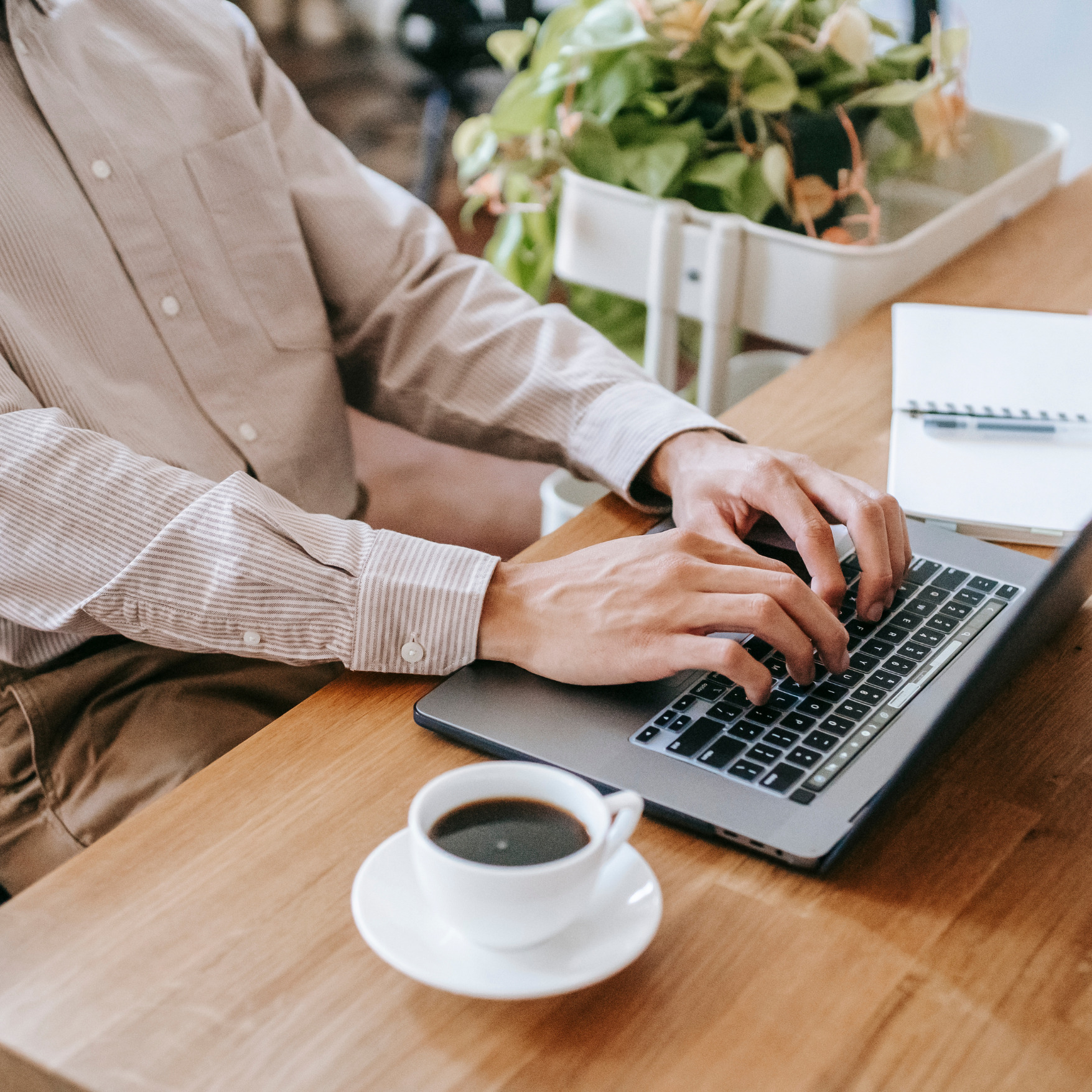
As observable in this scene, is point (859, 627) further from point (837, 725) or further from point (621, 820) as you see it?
point (621, 820)

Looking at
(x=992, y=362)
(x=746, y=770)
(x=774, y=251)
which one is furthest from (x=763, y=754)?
(x=774, y=251)

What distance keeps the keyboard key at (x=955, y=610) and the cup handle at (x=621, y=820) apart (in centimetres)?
34

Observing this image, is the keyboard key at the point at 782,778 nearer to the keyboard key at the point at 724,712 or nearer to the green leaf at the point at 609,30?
the keyboard key at the point at 724,712

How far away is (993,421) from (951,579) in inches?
9.8

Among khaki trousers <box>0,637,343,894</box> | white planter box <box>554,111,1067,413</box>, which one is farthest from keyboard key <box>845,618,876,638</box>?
white planter box <box>554,111,1067,413</box>

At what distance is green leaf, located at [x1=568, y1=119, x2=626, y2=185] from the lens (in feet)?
4.26

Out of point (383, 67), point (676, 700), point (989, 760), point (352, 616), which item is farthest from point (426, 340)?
point (383, 67)

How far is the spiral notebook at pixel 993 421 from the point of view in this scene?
0.87 metres

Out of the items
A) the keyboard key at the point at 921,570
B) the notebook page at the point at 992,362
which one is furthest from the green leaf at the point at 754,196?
the keyboard key at the point at 921,570

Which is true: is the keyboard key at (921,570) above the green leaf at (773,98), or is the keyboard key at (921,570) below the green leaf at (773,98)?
below

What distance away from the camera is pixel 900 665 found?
27.6 inches

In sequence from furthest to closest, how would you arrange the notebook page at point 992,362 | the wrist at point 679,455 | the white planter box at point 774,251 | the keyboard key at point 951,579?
1. the white planter box at point 774,251
2. the notebook page at point 992,362
3. the wrist at point 679,455
4. the keyboard key at point 951,579

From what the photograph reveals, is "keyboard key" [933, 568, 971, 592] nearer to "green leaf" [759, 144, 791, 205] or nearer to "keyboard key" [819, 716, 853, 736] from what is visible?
"keyboard key" [819, 716, 853, 736]

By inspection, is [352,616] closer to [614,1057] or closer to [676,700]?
[676,700]
